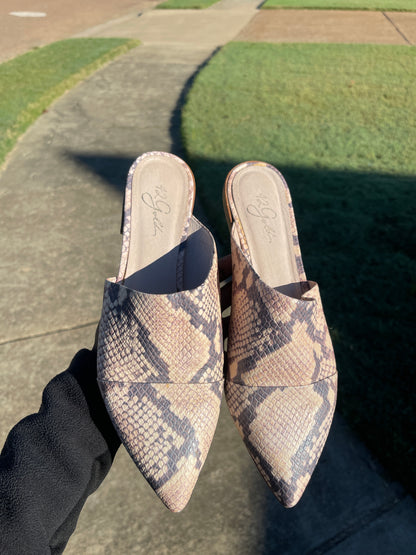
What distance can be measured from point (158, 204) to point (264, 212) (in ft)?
1.45

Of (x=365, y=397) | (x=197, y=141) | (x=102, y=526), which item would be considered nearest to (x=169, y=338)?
(x=102, y=526)

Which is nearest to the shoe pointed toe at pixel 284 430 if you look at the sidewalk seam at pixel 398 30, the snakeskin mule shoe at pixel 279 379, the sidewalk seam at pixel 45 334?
the snakeskin mule shoe at pixel 279 379

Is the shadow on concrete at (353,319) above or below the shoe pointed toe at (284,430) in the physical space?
below

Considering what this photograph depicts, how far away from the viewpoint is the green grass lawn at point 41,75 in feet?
15.4

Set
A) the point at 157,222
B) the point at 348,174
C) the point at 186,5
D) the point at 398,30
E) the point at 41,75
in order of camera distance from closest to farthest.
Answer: the point at 157,222
the point at 348,174
the point at 41,75
the point at 398,30
the point at 186,5

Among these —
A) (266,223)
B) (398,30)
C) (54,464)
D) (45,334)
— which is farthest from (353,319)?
(398,30)

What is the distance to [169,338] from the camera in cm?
143

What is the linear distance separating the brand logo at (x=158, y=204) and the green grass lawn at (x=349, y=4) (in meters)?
9.75

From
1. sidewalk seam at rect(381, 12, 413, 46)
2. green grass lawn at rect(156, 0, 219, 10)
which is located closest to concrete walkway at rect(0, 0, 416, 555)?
sidewalk seam at rect(381, 12, 413, 46)

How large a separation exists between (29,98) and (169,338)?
4.58m

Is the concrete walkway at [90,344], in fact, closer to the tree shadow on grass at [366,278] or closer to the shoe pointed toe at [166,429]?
the tree shadow on grass at [366,278]

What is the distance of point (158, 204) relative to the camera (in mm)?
2023

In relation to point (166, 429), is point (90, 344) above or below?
below

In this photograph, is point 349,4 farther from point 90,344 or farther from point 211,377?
point 211,377
